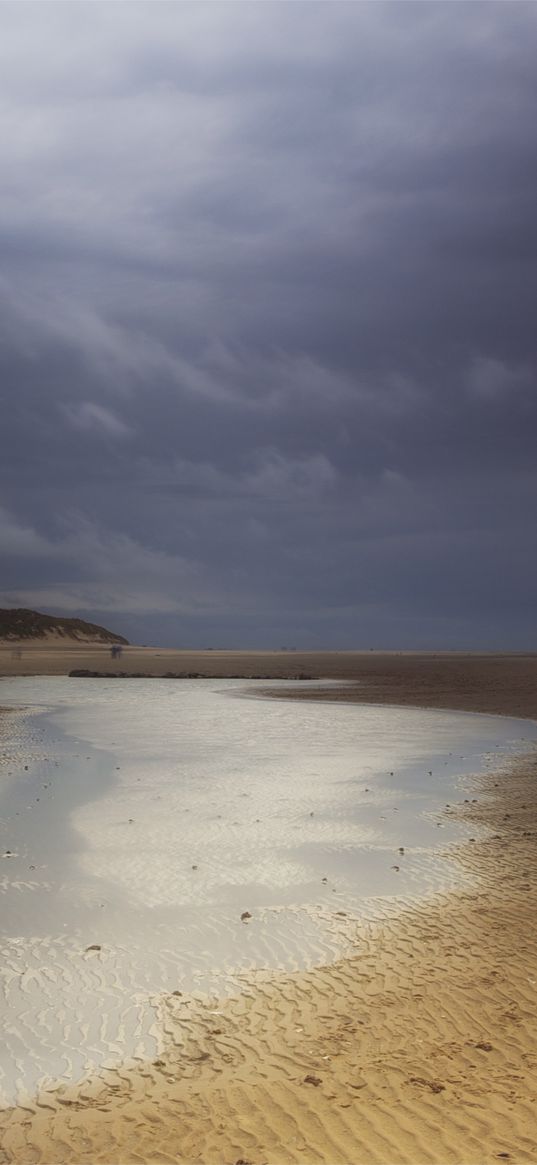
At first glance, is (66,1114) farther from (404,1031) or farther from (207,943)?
(207,943)

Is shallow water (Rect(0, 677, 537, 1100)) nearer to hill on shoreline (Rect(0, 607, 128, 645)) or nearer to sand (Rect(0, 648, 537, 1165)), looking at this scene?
sand (Rect(0, 648, 537, 1165))

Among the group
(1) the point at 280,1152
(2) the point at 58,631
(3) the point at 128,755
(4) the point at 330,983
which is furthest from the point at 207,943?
(2) the point at 58,631

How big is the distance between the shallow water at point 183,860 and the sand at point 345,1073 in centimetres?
45

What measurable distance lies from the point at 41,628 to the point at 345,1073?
140 m

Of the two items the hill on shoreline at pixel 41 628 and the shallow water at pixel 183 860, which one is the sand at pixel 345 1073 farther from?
the hill on shoreline at pixel 41 628

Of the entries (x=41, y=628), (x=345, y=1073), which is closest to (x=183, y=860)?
(x=345, y=1073)

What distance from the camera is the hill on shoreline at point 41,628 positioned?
133650 millimetres

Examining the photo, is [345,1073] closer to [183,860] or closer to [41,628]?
[183,860]

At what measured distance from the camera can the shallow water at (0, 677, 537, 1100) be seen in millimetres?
7879

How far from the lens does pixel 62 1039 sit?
7.07 m

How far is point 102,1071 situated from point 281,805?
32.6ft

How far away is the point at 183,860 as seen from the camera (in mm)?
12438

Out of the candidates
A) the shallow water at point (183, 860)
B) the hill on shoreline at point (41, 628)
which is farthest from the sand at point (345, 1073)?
the hill on shoreline at point (41, 628)

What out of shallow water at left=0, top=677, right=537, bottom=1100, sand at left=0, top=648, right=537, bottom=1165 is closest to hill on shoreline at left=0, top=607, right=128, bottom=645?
shallow water at left=0, top=677, right=537, bottom=1100
